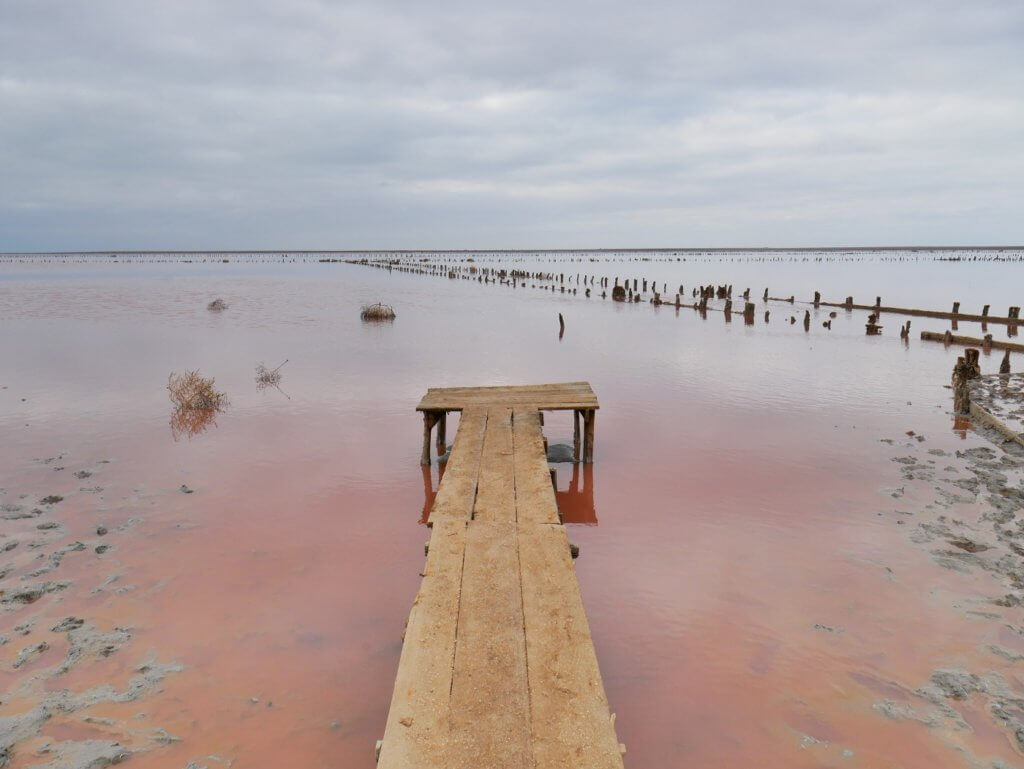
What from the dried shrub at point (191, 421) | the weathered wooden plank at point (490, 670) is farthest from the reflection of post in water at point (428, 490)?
the dried shrub at point (191, 421)

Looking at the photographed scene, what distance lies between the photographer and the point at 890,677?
576 cm

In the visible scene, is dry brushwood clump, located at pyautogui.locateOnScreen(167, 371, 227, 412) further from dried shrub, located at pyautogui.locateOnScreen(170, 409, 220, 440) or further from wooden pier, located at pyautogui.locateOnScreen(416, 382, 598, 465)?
wooden pier, located at pyautogui.locateOnScreen(416, 382, 598, 465)

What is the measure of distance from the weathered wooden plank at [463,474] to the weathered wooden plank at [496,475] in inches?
3.1

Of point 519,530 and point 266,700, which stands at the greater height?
point 519,530

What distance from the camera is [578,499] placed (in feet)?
33.8

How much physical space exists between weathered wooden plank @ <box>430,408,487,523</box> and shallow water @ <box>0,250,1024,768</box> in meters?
1.21

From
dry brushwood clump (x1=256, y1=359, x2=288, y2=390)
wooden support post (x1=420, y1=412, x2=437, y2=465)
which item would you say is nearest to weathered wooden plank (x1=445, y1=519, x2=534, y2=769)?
wooden support post (x1=420, y1=412, x2=437, y2=465)

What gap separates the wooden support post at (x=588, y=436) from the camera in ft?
37.5

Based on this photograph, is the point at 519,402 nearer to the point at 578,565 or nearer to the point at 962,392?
the point at 578,565

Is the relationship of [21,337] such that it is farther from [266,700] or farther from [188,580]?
[266,700]

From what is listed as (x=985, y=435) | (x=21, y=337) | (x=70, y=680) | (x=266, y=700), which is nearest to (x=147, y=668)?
(x=70, y=680)

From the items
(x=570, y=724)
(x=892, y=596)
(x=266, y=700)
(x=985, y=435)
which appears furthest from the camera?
(x=985, y=435)

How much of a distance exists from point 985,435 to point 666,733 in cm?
1177

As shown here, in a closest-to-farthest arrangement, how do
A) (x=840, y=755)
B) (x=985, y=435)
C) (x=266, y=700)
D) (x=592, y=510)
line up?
(x=840, y=755)
(x=266, y=700)
(x=592, y=510)
(x=985, y=435)
